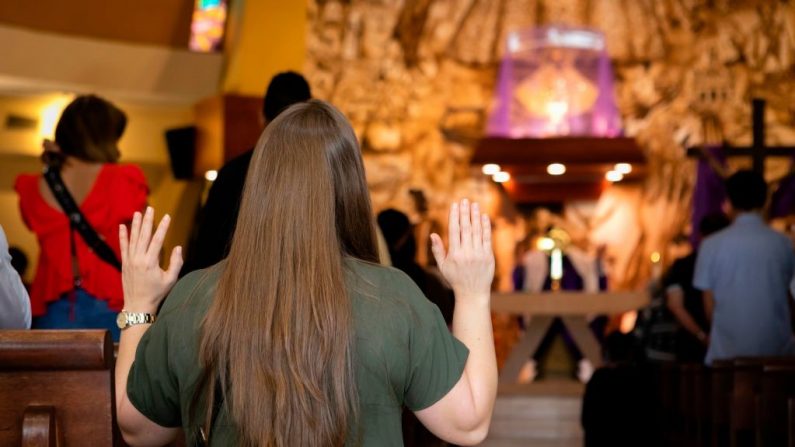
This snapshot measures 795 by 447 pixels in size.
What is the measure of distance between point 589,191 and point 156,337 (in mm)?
11708

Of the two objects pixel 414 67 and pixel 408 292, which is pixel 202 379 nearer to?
pixel 408 292

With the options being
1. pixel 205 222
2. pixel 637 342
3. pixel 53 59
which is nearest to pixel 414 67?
pixel 53 59

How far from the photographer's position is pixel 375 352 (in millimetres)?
2227

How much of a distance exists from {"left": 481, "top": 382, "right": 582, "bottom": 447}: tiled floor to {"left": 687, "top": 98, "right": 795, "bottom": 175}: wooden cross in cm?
217

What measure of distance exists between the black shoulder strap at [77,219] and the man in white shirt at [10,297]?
1370 millimetres

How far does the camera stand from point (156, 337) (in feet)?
7.62

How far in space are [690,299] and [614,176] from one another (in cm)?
635

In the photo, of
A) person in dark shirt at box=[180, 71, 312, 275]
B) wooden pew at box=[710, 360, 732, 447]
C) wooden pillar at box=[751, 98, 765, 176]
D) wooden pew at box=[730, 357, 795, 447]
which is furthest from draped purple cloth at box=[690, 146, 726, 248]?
person in dark shirt at box=[180, 71, 312, 275]

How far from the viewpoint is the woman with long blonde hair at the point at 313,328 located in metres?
2.20

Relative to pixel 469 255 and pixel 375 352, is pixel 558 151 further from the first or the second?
pixel 375 352

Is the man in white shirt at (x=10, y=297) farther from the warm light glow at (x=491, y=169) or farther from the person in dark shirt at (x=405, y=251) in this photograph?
the warm light glow at (x=491, y=169)

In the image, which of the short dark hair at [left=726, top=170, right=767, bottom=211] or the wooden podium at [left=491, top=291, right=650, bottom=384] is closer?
the short dark hair at [left=726, top=170, right=767, bottom=211]

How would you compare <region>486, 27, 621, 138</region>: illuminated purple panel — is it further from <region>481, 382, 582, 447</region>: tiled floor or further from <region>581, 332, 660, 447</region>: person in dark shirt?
<region>581, 332, 660, 447</region>: person in dark shirt

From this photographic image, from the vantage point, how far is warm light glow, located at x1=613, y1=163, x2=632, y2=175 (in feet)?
43.2
